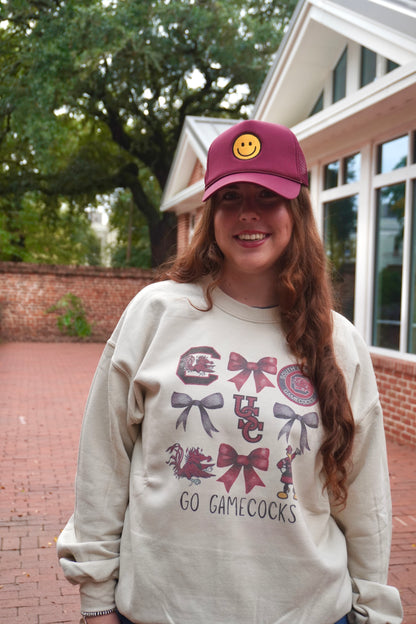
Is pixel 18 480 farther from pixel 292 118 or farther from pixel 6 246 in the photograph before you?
pixel 6 246

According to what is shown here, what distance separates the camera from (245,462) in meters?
1.38

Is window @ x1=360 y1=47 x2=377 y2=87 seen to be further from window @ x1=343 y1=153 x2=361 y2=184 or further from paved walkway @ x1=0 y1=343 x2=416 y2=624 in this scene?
paved walkway @ x1=0 y1=343 x2=416 y2=624

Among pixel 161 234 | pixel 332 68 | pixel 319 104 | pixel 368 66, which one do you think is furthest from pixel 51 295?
pixel 368 66

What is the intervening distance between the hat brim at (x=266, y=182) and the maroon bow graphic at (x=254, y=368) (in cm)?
39

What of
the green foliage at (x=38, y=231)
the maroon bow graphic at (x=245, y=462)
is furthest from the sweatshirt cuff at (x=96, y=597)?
the green foliage at (x=38, y=231)

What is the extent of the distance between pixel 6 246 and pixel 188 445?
23.7 metres

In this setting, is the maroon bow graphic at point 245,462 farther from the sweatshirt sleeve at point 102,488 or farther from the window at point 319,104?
the window at point 319,104

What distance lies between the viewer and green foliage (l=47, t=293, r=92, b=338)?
18.7 m

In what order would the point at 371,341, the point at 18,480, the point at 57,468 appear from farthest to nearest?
the point at 371,341, the point at 57,468, the point at 18,480

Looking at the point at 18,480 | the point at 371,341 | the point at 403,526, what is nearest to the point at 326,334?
the point at 403,526

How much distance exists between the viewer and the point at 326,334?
154cm

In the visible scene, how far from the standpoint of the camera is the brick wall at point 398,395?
22.5 ft

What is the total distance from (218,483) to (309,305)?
503 mm

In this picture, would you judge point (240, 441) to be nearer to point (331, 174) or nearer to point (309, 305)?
point (309, 305)
